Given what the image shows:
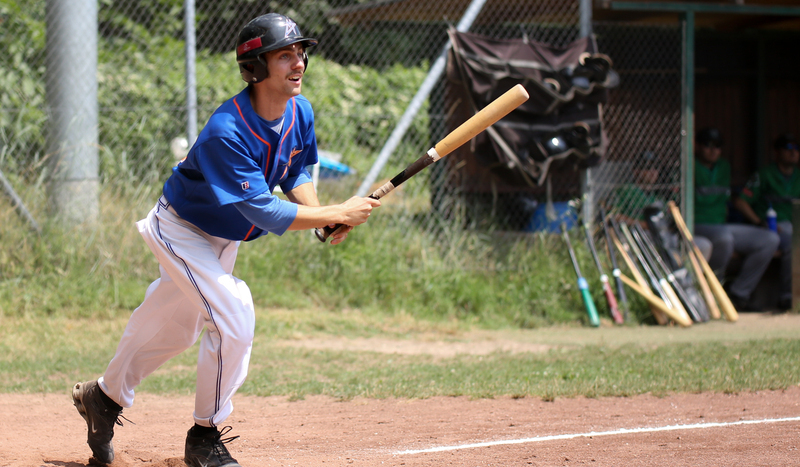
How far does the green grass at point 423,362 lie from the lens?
4836 mm

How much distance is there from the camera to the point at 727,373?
5.07 m

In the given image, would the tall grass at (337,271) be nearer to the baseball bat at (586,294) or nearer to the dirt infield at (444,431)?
the baseball bat at (586,294)

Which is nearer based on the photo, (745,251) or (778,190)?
(745,251)

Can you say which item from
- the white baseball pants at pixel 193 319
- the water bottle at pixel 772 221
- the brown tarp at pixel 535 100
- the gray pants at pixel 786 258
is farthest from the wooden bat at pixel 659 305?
the white baseball pants at pixel 193 319

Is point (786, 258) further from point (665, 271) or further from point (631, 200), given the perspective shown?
point (631, 200)

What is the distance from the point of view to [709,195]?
831cm

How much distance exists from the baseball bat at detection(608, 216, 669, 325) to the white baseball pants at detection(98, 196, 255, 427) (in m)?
5.03

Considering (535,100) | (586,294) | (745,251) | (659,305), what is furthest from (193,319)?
(745,251)

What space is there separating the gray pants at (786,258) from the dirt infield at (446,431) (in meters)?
3.69

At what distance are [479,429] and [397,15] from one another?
20.5ft

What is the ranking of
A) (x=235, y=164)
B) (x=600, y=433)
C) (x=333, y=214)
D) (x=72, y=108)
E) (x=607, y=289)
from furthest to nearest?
(x=607, y=289), (x=72, y=108), (x=600, y=433), (x=333, y=214), (x=235, y=164)

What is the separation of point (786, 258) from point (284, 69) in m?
6.88

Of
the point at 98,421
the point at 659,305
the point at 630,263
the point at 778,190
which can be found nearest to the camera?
the point at 98,421

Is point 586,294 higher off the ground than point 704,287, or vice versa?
point 586,294
